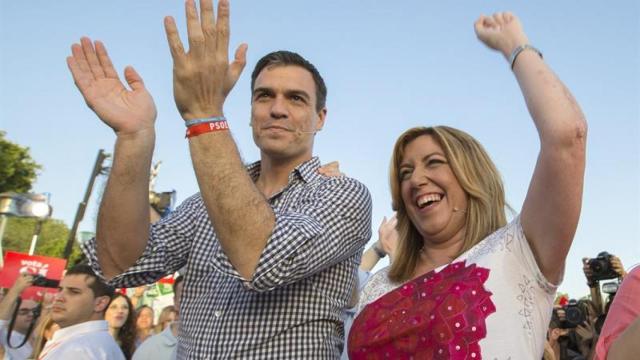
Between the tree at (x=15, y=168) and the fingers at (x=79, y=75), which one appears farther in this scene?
the tree at (x=15, y=168)

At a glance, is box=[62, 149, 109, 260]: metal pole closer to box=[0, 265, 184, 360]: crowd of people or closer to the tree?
box=[0, 265, 184, 360]: crowd of people

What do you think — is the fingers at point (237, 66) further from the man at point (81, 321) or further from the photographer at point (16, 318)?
the photographer at point (16, 318)

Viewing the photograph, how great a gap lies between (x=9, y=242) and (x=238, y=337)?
47.6 m

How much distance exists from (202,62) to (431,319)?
42.4 inches

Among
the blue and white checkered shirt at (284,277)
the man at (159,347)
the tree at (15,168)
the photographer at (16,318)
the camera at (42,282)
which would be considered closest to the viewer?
the blue and white checkered shirt at (284,277)

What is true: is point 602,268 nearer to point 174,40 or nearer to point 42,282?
point 174,40

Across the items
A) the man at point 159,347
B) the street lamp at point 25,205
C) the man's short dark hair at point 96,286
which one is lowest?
the man at point 159,347

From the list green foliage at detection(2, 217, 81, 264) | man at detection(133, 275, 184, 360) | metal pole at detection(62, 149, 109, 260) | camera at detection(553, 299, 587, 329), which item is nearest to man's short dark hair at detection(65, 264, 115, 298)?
man at detection(133, 275, 184, 360)

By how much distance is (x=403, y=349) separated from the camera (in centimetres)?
219

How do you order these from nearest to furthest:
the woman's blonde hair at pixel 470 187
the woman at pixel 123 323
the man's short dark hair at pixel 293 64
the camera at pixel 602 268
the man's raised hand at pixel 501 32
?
1. the man's raised hand at pixel 501 32
2. the woman's blonde hair at pixel 470 187
3. the man's short dark hair at pixel 293 64
4. the camera at pixel 602 268
5. the woman at pixel 123 323

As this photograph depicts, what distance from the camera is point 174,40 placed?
188cm

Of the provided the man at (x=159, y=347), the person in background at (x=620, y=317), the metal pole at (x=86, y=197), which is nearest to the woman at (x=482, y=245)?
the person in background at (x=620, y=317)

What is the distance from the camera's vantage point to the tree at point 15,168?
115ft

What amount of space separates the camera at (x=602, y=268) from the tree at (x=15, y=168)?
34.5m
